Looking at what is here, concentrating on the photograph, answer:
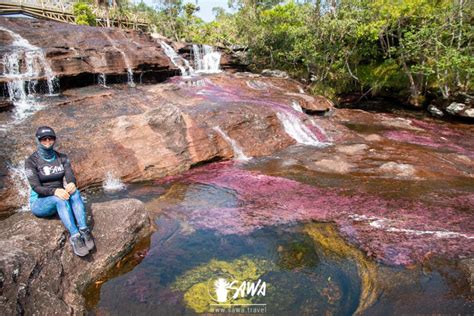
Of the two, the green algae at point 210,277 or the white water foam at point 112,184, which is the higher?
the white water foam at point 112,184

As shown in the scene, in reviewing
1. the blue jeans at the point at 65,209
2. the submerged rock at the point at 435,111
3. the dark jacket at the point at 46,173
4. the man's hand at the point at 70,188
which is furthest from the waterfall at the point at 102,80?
the submerged rock at the point at 435,111

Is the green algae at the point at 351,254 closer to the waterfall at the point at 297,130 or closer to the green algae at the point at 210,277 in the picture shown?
the green algae at the point at 210,277

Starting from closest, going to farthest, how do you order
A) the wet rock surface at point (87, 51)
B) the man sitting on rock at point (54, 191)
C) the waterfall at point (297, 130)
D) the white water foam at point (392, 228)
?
the man sitting on rock at point (54, 191)
the white water foam at point (392, 228)
the waterfall at point (297, 130)
the wet rock surface at point (87, 51)

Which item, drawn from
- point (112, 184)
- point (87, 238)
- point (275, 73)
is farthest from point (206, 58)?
point (87, 238)

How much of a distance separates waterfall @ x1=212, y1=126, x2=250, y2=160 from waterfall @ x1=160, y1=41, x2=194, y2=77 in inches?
620

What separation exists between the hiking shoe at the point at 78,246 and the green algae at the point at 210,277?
1978mm

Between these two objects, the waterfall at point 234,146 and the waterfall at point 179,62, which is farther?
the waterfall at point 179,62

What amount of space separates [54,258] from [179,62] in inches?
1100

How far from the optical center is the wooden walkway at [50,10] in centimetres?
3557

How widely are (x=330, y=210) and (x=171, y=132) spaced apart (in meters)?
7.79

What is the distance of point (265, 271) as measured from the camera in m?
7.46

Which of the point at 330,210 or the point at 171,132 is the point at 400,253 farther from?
the point at 171,132

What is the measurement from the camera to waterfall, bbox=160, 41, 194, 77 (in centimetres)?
3075

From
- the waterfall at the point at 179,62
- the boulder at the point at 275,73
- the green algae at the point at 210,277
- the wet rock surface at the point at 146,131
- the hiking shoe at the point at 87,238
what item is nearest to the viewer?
the green algae at the point at 210,277
